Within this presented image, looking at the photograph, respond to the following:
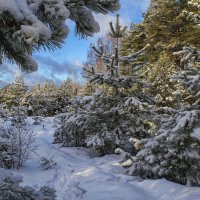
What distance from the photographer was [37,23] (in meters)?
2.32

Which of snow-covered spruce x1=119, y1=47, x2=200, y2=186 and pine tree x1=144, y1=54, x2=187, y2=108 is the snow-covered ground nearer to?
snow-covered spruce x1=119, y1=47, x2=200, y2=186

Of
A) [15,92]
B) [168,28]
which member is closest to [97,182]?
[168,28]

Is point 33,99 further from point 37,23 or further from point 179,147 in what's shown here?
point 37,23

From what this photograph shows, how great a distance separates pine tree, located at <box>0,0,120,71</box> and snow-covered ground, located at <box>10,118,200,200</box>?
167 inches

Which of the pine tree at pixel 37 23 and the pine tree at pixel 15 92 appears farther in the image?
the pine tree at pixel 15 92

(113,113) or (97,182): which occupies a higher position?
(113,113)

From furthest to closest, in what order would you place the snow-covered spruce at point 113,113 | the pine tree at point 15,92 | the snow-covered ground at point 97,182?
the pine tree at point 15,92 → the snow-covered spruce at point 113,113 → the snow-covered ground at point 97,182

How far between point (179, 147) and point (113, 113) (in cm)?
357

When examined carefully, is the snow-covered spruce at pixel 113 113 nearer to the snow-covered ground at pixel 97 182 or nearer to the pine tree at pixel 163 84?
the snow-covered ground at pixel 97 182

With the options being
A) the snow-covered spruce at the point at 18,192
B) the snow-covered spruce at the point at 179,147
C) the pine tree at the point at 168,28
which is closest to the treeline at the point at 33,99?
the pine tree at the point at 168,28

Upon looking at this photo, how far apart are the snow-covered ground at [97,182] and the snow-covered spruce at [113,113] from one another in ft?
2.25

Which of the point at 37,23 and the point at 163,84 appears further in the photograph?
the point at 163,84

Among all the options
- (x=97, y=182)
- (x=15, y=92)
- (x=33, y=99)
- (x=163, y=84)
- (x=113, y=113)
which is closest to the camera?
(x=97, y=182)

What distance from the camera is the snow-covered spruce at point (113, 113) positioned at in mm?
10852
